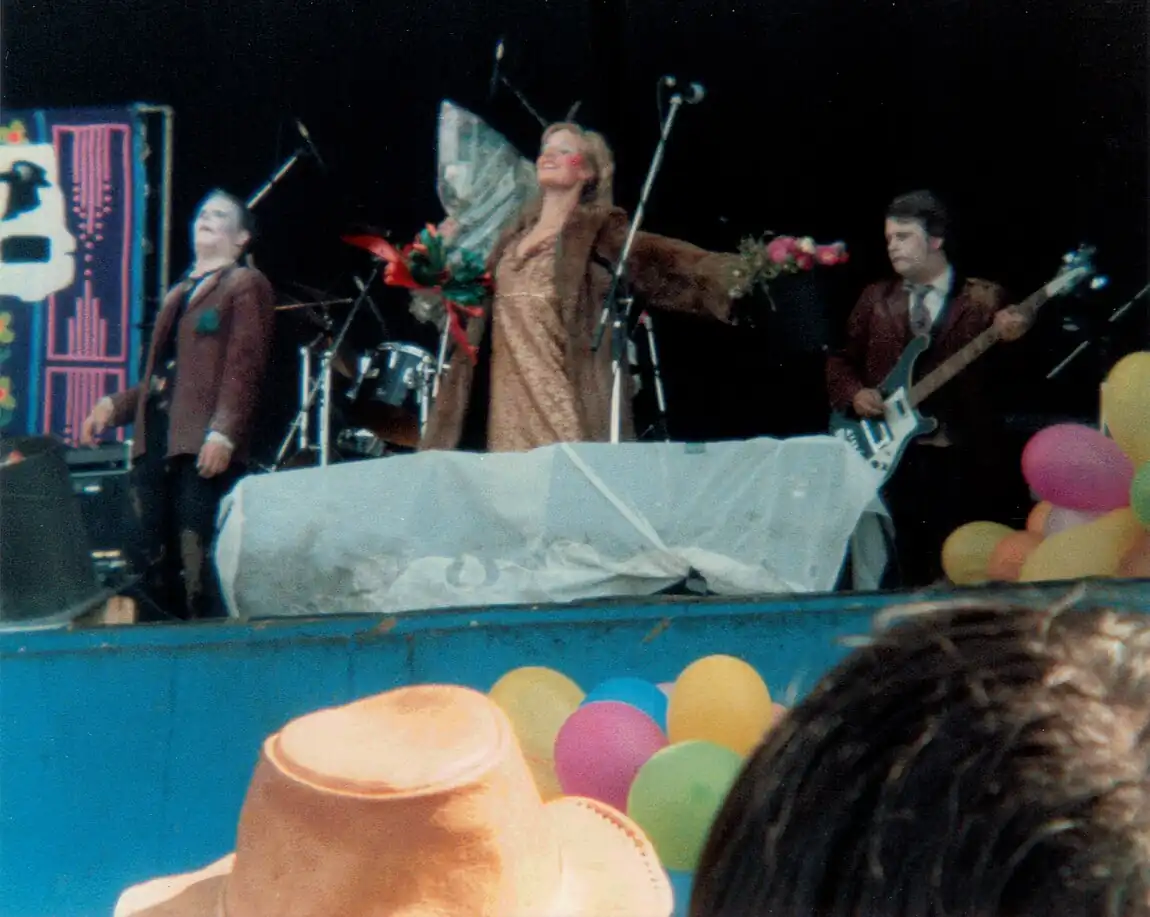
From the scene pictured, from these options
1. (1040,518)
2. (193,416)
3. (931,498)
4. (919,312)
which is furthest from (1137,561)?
(193,416)

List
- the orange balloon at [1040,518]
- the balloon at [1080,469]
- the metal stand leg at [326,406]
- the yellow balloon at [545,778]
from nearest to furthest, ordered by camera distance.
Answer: the yellow balloon at [545,778] < the balloon at [1080,469] < the orange balloon at [1040,518] < the metal stand leg at [326,406]

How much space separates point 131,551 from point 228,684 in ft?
5.42

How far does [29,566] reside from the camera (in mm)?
2811

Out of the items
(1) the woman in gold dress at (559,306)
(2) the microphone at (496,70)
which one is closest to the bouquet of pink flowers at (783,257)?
(1) the woman in gold dress at (559,306)

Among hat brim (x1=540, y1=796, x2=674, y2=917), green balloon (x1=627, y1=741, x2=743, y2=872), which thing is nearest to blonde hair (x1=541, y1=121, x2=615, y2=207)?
green balloon (x1=627, y1=741, x2=743, y2=872)

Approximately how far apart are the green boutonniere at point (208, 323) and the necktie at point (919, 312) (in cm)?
225

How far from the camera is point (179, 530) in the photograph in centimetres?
370

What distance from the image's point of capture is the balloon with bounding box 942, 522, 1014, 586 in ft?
9.89

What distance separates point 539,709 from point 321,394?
8.70 feet

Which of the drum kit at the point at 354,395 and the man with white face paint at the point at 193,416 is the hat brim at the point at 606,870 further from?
the drum kit at the point at 354,395

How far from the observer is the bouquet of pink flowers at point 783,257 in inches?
125

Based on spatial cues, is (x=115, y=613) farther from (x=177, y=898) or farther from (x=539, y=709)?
(x=177, y=898)

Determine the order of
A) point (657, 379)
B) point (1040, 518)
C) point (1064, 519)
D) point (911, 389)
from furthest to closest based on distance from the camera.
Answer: point (657, 379) < point (911, 389) < point (1040, 518) < point (1064, 519)

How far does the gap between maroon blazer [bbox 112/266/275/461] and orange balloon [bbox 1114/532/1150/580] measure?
8.21 ft
